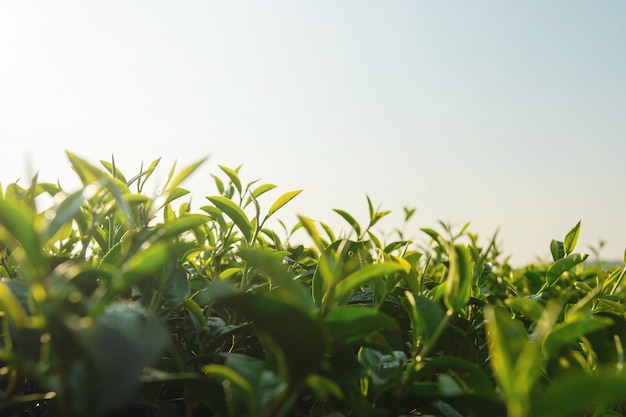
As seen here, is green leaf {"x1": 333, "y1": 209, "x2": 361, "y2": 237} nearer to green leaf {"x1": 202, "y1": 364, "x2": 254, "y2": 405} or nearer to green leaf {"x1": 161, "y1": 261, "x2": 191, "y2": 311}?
green leaf {"x1": 161, "y1": 261, "x2": 191, "y2": 311}

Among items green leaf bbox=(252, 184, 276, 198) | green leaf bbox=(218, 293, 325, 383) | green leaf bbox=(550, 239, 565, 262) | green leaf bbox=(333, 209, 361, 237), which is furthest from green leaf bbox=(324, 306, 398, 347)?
green leaf bbox=(550, 239, 565, 262)

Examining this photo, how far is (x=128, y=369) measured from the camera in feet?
1.82

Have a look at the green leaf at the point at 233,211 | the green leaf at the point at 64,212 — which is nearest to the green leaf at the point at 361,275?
the green leaf at the point at 64,212

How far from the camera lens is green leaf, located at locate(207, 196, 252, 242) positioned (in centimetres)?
127

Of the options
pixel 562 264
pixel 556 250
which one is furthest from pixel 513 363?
pixel 556 250

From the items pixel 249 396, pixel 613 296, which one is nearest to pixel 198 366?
pixel 249 396

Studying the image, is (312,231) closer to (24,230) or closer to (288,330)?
(288,330)

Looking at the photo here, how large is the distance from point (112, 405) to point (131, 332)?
0.09 m

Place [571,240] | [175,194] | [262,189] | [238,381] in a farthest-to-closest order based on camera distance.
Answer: [571,240], [262,189], [175,194], [238,381]

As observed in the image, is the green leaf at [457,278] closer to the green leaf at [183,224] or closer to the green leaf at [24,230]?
the green leaf at [183,224]

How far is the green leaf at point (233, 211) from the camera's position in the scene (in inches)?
50.0

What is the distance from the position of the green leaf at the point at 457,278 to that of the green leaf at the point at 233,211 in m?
0.57

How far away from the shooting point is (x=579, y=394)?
60cm

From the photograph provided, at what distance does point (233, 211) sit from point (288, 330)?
26.7 inches
